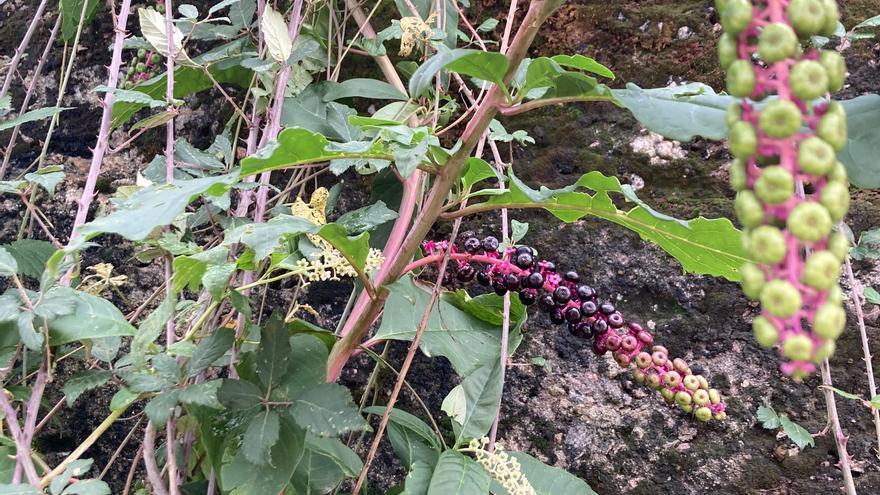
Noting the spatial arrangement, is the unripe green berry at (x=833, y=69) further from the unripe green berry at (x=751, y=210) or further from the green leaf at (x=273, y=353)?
the green leaf at (x=273, y=353)

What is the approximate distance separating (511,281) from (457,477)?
0.97 ft

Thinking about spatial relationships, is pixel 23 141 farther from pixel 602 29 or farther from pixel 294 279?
pixel 602 29

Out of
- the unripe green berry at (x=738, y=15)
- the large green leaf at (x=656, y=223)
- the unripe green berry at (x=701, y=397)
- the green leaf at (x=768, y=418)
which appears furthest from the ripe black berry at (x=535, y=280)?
the unripe green berry at (x=738, y=15)

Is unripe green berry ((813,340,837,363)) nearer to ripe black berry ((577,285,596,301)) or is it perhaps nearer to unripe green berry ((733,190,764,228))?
unripe green berry ((733,190,764,228))

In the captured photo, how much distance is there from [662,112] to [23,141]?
181 cm

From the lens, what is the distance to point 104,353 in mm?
1022

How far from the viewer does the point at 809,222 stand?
35 centimetres

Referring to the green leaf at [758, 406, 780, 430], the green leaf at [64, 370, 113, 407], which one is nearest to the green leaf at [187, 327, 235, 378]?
the green leaf at [64, 370, 113, 407]

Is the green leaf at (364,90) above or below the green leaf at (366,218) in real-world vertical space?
above

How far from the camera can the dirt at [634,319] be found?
117 cm

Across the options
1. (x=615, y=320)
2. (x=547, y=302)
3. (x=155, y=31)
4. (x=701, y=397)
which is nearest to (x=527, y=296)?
(x=547, y=302)

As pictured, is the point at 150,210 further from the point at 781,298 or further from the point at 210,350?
the point at 781,298

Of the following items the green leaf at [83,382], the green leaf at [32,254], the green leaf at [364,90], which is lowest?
the green leaf at [32,254]

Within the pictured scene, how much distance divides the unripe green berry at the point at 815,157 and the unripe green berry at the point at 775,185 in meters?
0.01
